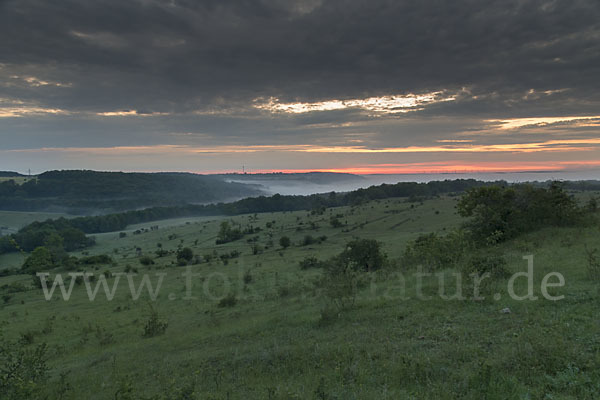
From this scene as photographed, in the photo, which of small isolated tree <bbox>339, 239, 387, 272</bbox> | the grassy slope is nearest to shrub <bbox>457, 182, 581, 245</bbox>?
the grassy slope

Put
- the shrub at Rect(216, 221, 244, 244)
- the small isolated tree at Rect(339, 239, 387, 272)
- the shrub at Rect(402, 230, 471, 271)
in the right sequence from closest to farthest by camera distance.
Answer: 1. the shrub at Rect(402, 230, 471, 271)
2. the small isolated tree at Rect(339, 239, 387, 272)
3. the shrub at Rect(216, 221, 244, 244)

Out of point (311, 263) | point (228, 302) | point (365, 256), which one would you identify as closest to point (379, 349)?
point (228, 302)

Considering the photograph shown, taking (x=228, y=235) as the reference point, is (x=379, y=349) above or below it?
above

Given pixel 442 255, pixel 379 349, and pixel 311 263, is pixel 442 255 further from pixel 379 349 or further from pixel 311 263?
pixel 311 263

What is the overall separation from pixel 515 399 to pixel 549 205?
22265 mm

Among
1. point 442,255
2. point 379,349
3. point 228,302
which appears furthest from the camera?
point 228,302

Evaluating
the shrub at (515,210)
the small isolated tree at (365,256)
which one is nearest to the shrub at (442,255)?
the shrub at (515,210)

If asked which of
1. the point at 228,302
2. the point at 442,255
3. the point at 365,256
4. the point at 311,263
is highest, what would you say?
the point at 442,255

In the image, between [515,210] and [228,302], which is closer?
[228,302]

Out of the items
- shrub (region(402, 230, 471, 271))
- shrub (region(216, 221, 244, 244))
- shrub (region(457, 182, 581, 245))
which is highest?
shrub (region(457, 182, 581, 245))

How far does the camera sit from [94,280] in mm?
39656

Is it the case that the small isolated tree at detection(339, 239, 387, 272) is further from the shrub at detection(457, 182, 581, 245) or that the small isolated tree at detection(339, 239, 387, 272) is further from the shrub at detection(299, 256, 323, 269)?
the shrub at detection(457, 182, 581, 245)

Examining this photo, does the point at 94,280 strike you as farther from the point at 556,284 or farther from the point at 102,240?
the point at 102,240

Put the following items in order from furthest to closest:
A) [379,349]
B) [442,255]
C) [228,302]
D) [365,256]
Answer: [365,256], [228,302], [442,255], [379,349]
